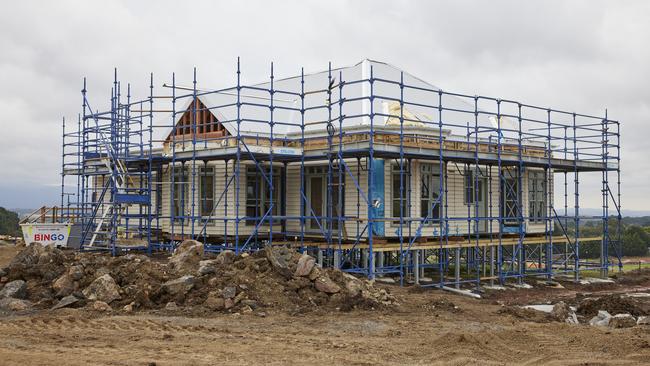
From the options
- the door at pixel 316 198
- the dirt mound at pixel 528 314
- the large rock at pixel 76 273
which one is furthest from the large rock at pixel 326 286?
the door at pixel 316 198

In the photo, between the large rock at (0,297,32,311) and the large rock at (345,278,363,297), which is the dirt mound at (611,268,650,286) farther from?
the large rock at (0,297,32,311)

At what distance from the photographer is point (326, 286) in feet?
52.2

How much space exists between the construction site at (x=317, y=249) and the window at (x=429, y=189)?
0.19 ft

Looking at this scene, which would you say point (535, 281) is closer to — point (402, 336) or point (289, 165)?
point (289, 165)

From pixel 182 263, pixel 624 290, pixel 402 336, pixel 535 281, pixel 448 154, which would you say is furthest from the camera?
pixel 535 281

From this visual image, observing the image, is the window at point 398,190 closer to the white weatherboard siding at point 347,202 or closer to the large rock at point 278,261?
the white weatherboard siding at point 347,202

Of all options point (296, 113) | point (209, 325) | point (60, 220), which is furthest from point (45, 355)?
point (60, 220)

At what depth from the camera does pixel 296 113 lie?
89.1ft

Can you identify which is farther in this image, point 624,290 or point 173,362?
point 624,290

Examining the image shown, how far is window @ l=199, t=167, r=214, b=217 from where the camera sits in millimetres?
24234

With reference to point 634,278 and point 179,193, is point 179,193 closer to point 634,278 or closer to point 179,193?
point 179,193

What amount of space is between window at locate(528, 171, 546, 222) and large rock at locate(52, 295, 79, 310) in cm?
1837

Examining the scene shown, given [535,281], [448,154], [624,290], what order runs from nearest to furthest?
[448,154] < [624,290] < [535,281]

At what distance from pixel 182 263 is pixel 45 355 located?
693cm
